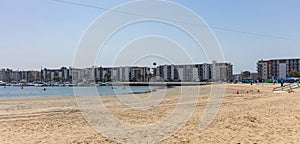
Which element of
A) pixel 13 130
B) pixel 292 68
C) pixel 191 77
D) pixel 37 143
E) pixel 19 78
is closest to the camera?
pixel 37 143

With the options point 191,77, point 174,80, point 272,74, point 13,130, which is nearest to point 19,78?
point 174,80

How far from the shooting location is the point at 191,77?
92.0 meters

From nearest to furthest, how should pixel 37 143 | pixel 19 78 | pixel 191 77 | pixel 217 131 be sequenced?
1. pixel 37 143
2. pixel 217 131
3. pixel 191 77
4. pixel 19 78

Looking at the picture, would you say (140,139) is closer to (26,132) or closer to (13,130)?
(26,132)

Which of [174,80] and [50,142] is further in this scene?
[174,80]

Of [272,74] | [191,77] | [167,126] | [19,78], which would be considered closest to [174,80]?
[191,77]

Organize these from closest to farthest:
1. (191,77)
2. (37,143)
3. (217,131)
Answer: (37,143)
(217,131)
(191,77)

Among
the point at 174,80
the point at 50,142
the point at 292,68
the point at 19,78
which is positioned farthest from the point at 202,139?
the point at 19,78

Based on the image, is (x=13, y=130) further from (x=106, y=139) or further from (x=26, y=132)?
(x=106, y=139)

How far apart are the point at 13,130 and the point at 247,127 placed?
25.5ft

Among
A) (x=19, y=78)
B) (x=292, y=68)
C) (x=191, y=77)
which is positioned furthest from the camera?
(x=19, y=78)

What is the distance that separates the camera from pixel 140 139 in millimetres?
7992

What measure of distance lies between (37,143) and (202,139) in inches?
172

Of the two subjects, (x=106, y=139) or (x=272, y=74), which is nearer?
(x=106, y=139)
